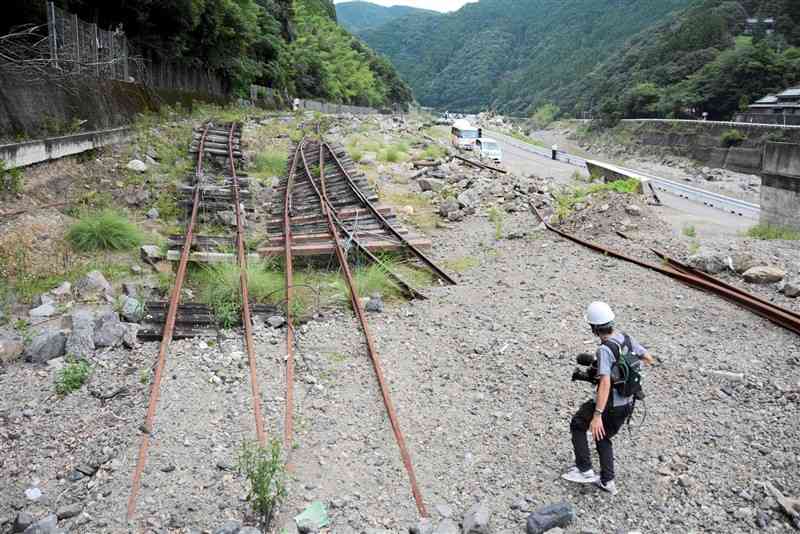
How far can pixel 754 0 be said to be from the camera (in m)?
71.8

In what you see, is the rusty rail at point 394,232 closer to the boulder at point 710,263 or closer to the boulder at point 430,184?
the boulder at point 430,184

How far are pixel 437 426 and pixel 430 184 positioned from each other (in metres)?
11.8

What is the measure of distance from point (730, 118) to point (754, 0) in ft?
A: 94.8

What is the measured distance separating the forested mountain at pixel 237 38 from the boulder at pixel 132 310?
12.6 m

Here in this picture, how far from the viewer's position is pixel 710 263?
→ 29.3 ft

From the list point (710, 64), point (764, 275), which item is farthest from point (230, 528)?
point (710, 64)

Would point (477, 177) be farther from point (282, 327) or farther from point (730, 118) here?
point (730, 118)

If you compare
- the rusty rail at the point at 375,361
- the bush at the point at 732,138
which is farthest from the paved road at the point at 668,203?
the bush at the point at 732,138

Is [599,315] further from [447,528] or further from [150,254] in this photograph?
[150,254]

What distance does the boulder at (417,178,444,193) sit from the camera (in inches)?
642

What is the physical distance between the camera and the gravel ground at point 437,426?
420 cm

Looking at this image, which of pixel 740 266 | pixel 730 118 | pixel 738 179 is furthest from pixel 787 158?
pixel 730 118

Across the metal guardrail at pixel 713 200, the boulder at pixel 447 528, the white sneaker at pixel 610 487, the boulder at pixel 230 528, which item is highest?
the boulder at pixel 230 528

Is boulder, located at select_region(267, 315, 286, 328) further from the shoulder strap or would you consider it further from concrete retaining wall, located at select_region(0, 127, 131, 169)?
concrete retaining wall, located at select_region(0, 127, 131, 169)
